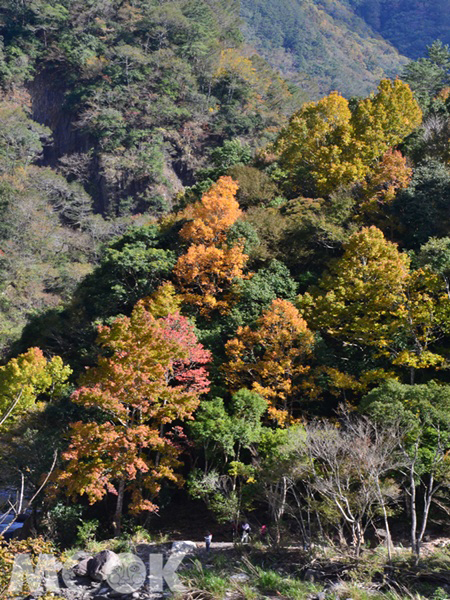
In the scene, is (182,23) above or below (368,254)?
above

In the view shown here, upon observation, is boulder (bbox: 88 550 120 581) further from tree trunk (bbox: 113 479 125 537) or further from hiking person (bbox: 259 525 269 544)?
hiking person (bbox: 259 525 269 544)

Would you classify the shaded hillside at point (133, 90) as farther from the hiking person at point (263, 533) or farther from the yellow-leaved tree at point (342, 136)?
the hiking person at point (263, 533)

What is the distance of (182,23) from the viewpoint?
264ft

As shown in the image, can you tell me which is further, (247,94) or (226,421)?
(247,94)

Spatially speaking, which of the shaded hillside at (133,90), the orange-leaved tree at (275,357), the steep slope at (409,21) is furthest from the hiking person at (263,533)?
the steep slope at (409,21)

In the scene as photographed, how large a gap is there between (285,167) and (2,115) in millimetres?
47712

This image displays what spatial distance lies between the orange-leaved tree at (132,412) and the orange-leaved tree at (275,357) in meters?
1.83

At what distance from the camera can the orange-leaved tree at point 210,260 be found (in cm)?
2753

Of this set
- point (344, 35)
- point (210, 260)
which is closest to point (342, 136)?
point (210, 260)

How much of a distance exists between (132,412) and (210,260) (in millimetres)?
9587

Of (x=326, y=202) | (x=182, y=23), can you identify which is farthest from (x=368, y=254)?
(x=182, y=23)

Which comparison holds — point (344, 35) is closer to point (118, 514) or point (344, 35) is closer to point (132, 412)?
point (132, 412)

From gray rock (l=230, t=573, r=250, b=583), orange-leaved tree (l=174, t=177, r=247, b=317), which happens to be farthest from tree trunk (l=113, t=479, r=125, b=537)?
orange-leaved tree (l=174, t=177, r=247, b=317)

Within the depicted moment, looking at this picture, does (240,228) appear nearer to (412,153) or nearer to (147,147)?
(412,153)
